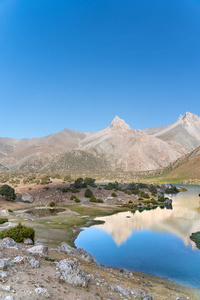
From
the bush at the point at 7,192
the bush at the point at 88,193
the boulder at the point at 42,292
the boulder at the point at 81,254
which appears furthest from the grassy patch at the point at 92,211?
the boulder at the point at 42,292

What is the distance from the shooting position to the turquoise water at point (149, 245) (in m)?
27.3

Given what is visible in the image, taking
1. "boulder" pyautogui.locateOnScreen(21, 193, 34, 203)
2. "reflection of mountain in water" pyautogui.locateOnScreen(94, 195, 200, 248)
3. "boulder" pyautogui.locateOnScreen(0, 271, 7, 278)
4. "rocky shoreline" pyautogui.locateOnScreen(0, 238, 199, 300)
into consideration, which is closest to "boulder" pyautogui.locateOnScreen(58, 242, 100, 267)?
"rocky shoreline" pyautogui.locateOnScreen(0, 238, 199, 300)

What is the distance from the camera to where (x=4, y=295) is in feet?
36.2

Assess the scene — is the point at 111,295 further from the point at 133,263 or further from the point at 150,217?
the point at 150,217

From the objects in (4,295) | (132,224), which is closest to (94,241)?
(132,224)

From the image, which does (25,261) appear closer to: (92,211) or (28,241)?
(28,241)

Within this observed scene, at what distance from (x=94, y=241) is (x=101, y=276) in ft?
68.0

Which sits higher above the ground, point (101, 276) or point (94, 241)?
point (101, 276)

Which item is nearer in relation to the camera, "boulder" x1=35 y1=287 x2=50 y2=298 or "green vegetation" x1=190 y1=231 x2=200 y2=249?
"boulder" x1=35 y1=287 x2=50 y2=298

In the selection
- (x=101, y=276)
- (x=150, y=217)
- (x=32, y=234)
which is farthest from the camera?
(x=150, y=217)

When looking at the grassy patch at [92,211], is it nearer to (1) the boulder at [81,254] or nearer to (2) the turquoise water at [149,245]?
(2) the turquoise water at [149,245]

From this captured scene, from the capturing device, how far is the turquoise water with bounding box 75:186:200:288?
89.5ft

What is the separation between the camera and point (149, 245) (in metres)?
36.2

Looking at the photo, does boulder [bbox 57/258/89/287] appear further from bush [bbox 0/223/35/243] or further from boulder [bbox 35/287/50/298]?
bush [bbox 0/223/35/243]
